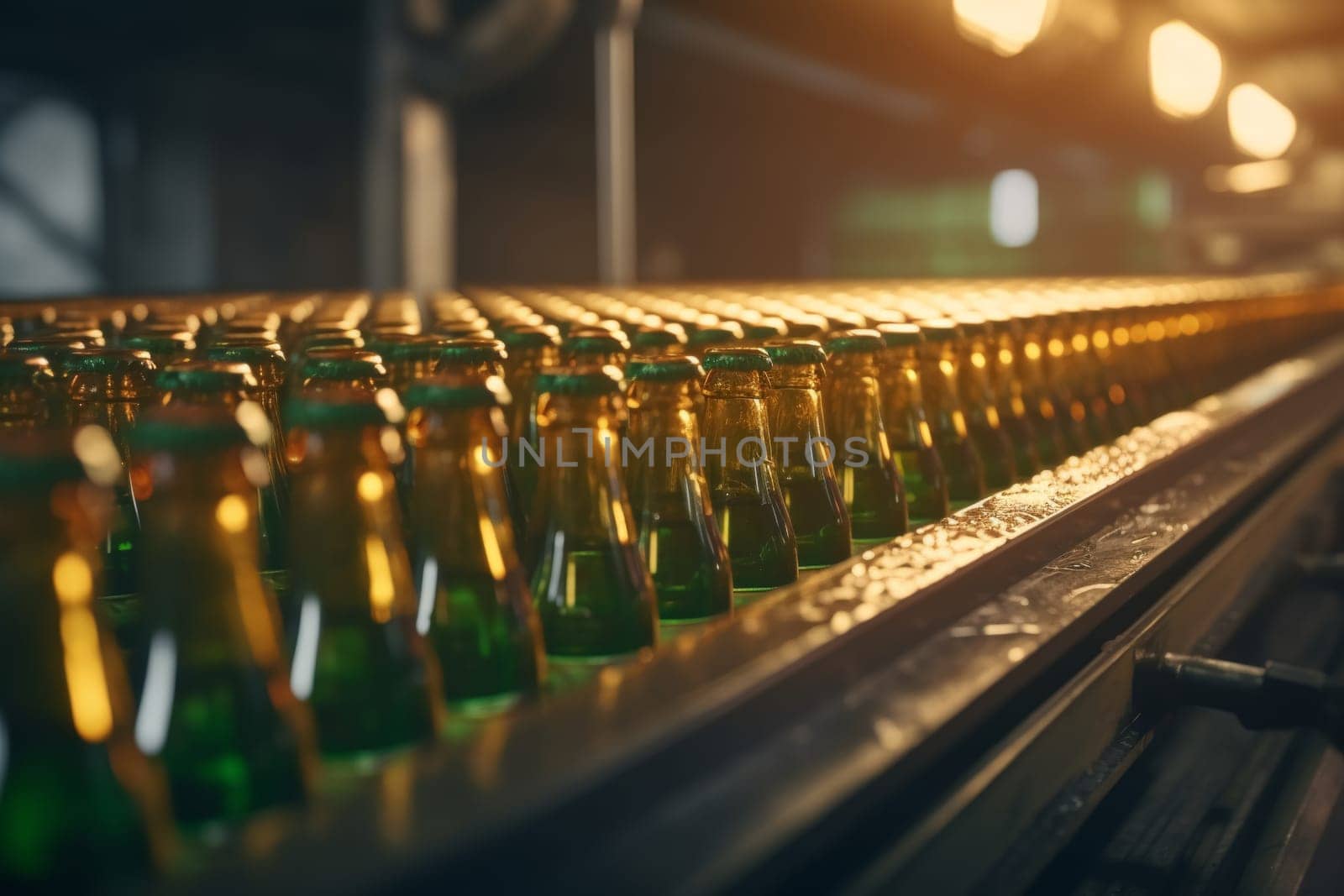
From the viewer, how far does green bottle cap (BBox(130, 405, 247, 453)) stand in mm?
491

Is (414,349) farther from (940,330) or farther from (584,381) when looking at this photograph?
(940,330)

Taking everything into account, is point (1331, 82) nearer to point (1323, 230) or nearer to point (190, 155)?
point (1323, 230)

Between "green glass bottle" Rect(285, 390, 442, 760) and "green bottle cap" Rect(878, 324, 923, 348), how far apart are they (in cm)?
70

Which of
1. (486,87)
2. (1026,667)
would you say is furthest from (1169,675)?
(486,87)

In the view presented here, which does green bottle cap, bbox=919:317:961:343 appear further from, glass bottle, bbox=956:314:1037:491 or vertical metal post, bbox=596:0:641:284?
vertical metal post, bbox=596:0:641:284

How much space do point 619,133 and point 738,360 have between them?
510 cm

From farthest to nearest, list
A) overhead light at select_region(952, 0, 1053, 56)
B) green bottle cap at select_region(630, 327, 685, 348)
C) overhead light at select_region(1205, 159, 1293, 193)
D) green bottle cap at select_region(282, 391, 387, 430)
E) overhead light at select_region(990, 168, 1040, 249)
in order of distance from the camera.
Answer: overhead light at select_region(990, 168, 1040, 249)
overhead light at select_region(1205, 159, 1293, 193)
overhead light at select_region(952, 0, 1053, 56)
green bottle cap at select_region(630, 327, 685, 348)
green bottle cap at select_region(282, 391, 387, 430)

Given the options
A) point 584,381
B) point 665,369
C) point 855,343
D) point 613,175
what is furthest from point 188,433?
point 613,175

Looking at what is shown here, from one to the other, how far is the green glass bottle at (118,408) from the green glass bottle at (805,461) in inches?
18.5

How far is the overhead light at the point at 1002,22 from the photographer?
4.51 m

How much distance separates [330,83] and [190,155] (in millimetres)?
1078

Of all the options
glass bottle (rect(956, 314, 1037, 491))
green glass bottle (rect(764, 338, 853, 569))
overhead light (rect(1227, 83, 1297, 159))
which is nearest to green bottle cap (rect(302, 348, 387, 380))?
green glass bottle (rect(764, 338, 853, 569))

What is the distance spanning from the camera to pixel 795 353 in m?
0.98

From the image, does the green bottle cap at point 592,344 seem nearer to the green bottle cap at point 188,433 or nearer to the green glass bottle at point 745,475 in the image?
the green glass bottle at point 745,475
